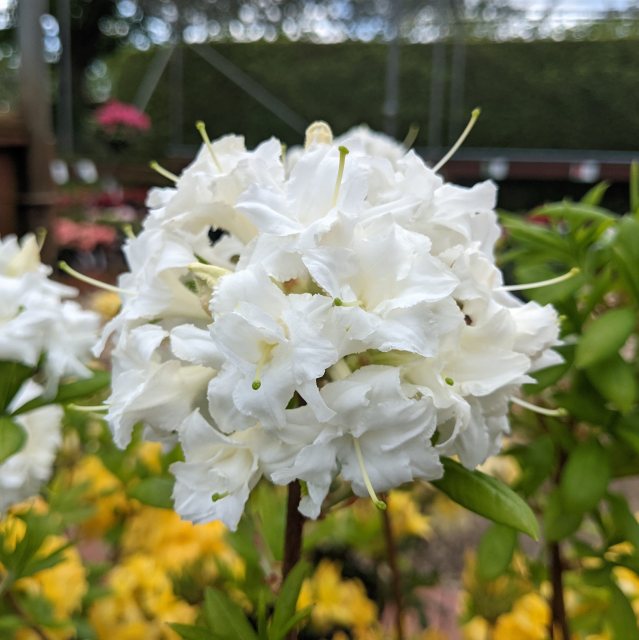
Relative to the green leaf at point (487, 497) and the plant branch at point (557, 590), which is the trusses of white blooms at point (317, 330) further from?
the plant branch at point (557, 590)

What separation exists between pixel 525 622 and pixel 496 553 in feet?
0.81

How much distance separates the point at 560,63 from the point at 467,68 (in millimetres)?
675

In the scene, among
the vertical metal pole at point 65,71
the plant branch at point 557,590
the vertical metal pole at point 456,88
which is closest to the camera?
the plant branch at point 557,590

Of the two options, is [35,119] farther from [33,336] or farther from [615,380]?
[615,380]

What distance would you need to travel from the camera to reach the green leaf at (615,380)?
1.70ft

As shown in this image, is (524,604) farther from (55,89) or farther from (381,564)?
(55,89)

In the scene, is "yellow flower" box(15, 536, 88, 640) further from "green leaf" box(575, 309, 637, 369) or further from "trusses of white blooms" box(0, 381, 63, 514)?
"green leaf" box(575, 309, 637, 369)

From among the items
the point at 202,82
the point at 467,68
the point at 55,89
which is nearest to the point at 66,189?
the point at 55,89

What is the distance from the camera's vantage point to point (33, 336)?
1.75 ft

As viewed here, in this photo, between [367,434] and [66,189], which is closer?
[367,434]

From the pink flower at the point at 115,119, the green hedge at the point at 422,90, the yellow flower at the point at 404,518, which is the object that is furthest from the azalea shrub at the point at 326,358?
the green hedge at the point at 422,90

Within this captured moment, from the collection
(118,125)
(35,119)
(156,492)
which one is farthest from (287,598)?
(118,125)

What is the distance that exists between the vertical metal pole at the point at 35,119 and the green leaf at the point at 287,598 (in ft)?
4.71

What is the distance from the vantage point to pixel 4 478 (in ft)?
1.93
